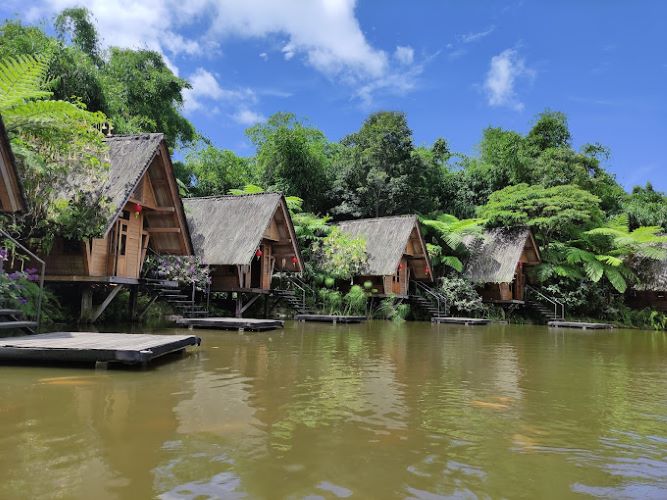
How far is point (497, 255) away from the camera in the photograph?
27.3 meters

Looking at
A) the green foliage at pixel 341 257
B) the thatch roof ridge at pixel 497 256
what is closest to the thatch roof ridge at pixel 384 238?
the green foliage at pixel 341 257

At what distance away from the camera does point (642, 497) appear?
10.9 feet

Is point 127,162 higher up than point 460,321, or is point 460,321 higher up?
point 127,162

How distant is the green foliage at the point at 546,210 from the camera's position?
88.0 ft

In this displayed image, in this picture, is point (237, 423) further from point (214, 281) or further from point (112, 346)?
point (214, 281)

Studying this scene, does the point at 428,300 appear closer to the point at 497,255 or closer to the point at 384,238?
the point at 384,238

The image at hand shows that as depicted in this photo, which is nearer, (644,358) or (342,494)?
(342,494)

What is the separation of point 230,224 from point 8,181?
11967 millimetres

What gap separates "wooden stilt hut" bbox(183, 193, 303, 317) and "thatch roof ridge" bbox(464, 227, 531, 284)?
34.9 ft

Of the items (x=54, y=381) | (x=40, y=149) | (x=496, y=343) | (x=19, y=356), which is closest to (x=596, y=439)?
(x=54, y=381)

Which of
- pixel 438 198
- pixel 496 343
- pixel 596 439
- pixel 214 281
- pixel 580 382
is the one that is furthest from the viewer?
pixel 438 198

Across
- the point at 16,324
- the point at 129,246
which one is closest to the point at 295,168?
the point at 129,246

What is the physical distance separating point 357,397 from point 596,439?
2514 millimetres

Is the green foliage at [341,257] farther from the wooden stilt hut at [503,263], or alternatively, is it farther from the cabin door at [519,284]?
the cabin door at [519,284]
